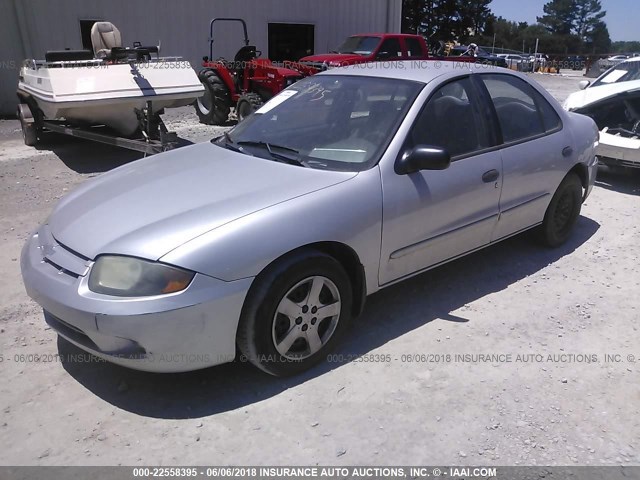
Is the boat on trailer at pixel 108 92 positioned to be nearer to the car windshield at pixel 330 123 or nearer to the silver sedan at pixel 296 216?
the car windshield at pixel 330 123

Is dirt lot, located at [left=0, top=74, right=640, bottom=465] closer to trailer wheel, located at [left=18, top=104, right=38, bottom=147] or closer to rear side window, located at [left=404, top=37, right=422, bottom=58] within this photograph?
trailer wheel, located at [left=18, top=104, right=38, bottom=147]

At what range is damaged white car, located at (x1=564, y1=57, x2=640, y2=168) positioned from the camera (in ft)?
21.7

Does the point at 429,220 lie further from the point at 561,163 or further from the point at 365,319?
the point at 561,163

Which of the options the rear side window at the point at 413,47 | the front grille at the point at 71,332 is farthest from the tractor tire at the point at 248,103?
the front grille at the point at 71,332

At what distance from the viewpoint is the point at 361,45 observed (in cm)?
1354

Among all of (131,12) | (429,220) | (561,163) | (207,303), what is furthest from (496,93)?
(131,12)

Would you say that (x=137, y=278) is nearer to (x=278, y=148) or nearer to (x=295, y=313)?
(x=295, y=313)

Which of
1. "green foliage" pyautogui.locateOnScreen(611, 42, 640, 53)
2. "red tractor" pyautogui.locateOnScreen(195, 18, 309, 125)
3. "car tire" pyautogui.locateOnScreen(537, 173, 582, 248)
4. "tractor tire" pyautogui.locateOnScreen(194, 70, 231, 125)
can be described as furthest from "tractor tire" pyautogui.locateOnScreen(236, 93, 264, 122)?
"green foliage" pyautogui.locateOnScreen(611, 42, 640, 53)

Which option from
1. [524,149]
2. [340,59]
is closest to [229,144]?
[524,149]

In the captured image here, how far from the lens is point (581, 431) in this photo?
2.65 metres

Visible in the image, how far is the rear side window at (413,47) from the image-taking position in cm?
1351

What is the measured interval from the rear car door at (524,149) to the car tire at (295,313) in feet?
5.17

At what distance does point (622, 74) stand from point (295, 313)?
752 cm

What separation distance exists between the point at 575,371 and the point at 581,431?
546 mm
